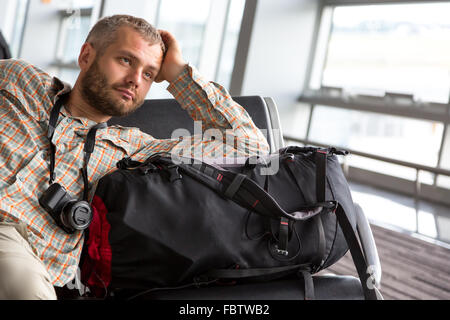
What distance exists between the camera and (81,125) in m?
1.19

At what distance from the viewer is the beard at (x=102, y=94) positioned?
123 cm

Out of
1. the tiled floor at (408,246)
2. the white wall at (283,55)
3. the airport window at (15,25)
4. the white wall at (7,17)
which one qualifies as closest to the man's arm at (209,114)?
the tiled floor at (408,246)

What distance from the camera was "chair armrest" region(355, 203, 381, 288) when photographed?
106 centimetres

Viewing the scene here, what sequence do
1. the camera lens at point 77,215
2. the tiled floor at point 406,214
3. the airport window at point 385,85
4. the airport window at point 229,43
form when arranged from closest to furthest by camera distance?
the camera lens at point 77,215 → the tiled floor at point 406,214 → the airport window at point 385,85 → the airport window at point 229,43

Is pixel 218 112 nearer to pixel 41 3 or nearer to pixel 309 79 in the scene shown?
pixel 309 79

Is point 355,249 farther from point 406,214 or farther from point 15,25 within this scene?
Result: point 15,25

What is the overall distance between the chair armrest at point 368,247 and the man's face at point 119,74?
0.72 meters

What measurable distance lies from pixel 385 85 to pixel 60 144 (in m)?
4.32

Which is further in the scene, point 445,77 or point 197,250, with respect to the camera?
point 445,77

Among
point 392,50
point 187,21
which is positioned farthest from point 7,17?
point 392,50

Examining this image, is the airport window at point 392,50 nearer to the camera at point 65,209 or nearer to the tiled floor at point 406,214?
the tiled floor at point 406,214
